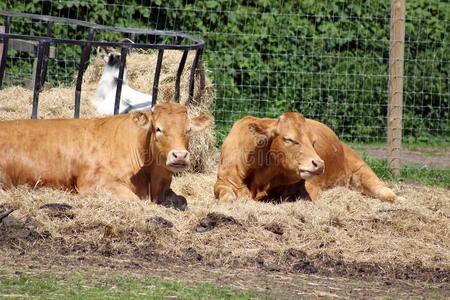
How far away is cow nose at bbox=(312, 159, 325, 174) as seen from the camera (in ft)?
34.2

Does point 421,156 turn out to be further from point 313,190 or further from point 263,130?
point 263,130

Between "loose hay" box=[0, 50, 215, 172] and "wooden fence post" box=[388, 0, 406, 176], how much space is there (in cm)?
240

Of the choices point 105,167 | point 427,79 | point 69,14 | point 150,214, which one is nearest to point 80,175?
→ point 105,167

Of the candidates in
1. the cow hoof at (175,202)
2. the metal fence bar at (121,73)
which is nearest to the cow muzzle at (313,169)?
the cow hoof at (175,202)

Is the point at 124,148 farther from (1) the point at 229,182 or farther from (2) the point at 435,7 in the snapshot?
(2) the point at 435,7

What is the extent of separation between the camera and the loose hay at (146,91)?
12.4 m

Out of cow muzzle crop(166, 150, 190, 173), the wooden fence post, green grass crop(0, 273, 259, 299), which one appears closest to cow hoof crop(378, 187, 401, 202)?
the wooden fence post

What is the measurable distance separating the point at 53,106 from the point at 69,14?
3462 millimetres

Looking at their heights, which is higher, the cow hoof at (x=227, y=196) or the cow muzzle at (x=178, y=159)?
the cow muzzle at (x=178, y=159)

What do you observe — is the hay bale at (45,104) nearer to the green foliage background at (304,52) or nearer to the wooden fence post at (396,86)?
the green foliage background at (304,52)

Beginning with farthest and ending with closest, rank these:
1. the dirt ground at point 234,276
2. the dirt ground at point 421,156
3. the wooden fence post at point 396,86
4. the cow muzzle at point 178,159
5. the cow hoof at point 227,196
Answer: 1. the dirt ground at point 421,156
2. the wooden fence post at point 396,86
3. the cow hoof at point 227,196
4. the cow muzzle at point 178,159
5. the dirt ground at point 234,276

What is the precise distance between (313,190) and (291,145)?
857mm

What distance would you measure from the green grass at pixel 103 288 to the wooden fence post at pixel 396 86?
6.98m

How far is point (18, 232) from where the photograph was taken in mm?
8422
